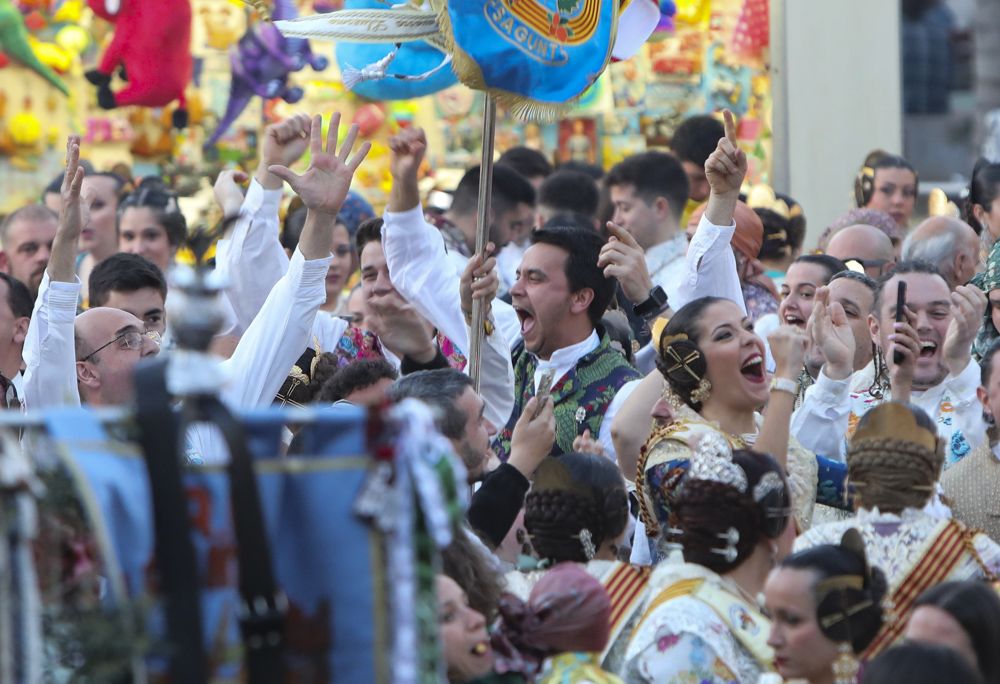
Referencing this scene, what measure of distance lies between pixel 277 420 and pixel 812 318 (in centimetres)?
346

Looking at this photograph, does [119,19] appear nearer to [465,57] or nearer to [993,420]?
[465,57]

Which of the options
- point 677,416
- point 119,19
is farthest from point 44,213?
point 677,416

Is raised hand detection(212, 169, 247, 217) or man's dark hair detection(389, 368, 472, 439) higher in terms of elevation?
raised hand detection(212, 169, 247, 217)

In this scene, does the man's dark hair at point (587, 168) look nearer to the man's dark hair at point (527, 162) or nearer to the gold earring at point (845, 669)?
the man's dark hair at point (527, 162)

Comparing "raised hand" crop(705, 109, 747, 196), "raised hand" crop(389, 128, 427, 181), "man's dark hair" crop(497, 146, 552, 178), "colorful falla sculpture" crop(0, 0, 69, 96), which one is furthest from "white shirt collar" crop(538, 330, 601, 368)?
"colorful falla sculpture" crop(0, 0, 69, 96)

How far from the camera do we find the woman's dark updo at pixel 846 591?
3346mm

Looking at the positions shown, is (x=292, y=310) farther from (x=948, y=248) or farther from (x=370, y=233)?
(x=948, y=248)

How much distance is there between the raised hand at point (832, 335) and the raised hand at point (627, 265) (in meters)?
0.57

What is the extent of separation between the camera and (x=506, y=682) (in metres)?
3.32

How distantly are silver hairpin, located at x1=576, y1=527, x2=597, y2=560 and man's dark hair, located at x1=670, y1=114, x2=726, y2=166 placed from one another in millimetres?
4983

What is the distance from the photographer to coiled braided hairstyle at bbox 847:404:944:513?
385cm

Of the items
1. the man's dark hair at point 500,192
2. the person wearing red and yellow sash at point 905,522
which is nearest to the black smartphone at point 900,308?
the person wearing red and yellow sash at point 905,522

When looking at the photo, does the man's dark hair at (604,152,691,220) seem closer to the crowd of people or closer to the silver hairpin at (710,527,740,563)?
the crowd of people

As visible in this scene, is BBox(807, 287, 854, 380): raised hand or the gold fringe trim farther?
BBox(807, 287, 854, 380): raised hand
